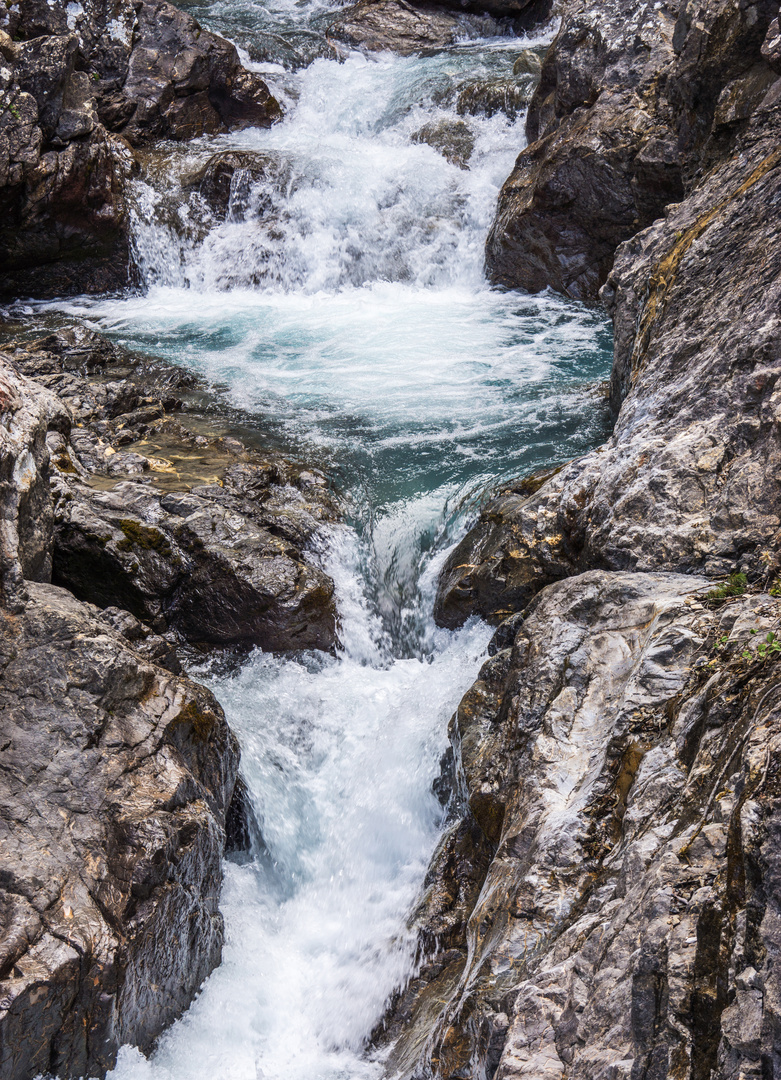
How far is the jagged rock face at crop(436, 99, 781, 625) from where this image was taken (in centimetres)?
369

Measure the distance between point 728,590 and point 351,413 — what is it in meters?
5.75

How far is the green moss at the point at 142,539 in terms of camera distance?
17.9ft

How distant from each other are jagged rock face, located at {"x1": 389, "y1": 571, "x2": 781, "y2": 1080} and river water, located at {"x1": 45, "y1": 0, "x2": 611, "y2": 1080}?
29.8 inches

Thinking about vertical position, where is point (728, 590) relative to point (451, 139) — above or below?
below

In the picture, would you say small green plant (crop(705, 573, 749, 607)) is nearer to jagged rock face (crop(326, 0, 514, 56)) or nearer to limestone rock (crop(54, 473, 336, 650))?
limestone rock (crop(54, 473, 336, 650))

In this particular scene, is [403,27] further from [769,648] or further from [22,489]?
[769,648]

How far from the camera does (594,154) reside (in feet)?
32.6

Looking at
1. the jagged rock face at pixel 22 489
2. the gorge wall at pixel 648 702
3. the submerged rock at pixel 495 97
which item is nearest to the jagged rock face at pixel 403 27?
the submerged rock at pixel 495 97

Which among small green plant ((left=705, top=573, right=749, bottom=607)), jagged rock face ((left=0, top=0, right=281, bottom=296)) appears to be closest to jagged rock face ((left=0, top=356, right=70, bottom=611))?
small green plant ((left=705, top=573, right=749, bottom=607))

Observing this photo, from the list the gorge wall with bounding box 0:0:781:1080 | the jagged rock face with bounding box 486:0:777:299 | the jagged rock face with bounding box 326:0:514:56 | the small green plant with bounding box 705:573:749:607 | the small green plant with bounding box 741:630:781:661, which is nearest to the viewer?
the gorge wall with bounding box 0:0:781:1080

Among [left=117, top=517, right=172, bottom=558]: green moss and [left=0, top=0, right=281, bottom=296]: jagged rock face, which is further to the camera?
[left=0, top=0, right=281, bottom=296]: jagged rock face

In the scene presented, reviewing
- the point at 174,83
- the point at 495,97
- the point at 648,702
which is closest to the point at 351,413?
the point at 648,702

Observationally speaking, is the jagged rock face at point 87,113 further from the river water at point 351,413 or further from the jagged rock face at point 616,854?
the jagged rock face at point 616,854

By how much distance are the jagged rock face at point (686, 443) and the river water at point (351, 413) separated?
2.54 ft
